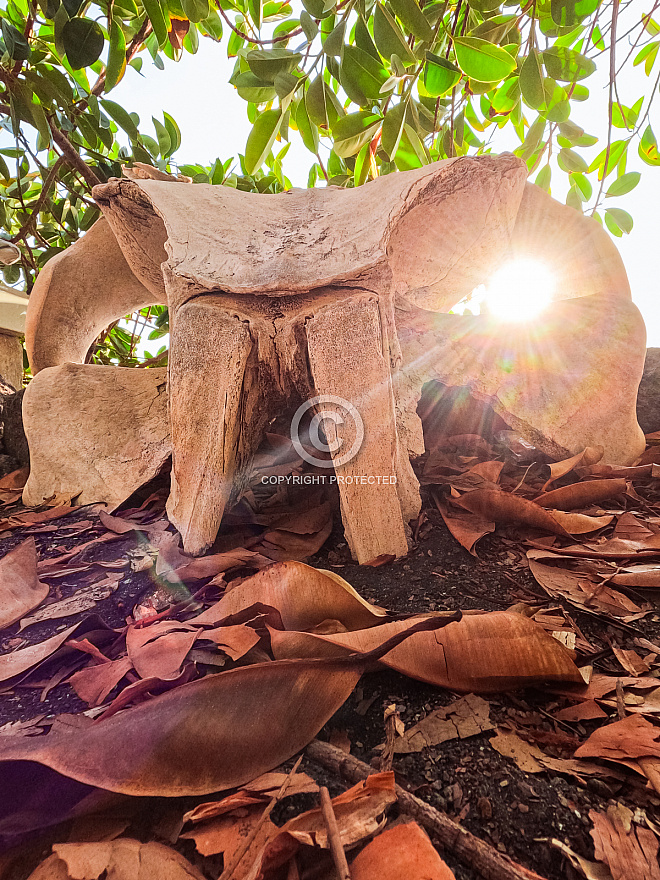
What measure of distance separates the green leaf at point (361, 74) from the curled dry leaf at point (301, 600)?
0.91 m

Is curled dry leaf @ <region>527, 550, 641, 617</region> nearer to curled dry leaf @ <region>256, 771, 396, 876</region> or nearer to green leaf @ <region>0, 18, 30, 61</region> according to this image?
curled dry leaf @ <region>256, 771, 396, 876</region>

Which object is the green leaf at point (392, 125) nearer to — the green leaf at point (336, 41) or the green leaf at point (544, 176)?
the green leaf at point (336, 41)

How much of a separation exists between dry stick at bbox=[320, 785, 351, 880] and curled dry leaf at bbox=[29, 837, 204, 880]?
8 cm

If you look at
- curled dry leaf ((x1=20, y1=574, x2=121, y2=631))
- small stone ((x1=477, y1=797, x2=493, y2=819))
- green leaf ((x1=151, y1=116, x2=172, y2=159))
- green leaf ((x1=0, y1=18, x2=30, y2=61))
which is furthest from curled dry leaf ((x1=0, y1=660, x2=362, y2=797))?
green leaf ((x1=151, y1=116, x2=172, y2=159))

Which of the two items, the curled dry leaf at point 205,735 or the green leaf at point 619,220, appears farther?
the green leaf at point 619,220

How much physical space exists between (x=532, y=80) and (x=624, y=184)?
1.58 feet

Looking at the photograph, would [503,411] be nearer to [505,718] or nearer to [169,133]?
[505,718]

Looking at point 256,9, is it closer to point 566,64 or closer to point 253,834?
point 566,64

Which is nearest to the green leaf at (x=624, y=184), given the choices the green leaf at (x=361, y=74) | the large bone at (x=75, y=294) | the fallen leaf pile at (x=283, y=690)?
A: the green leaf at (x=361, y=74)

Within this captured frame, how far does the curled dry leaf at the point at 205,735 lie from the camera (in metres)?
0.33

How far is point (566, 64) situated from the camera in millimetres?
921

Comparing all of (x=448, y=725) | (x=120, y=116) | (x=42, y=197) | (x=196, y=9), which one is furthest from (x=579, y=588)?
(x=42, y=197)

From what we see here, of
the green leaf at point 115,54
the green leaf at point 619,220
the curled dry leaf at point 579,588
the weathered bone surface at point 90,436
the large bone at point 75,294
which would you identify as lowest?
the curled dry leaf at point 579,588

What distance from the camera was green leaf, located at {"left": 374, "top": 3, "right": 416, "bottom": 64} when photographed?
31.8 inches
